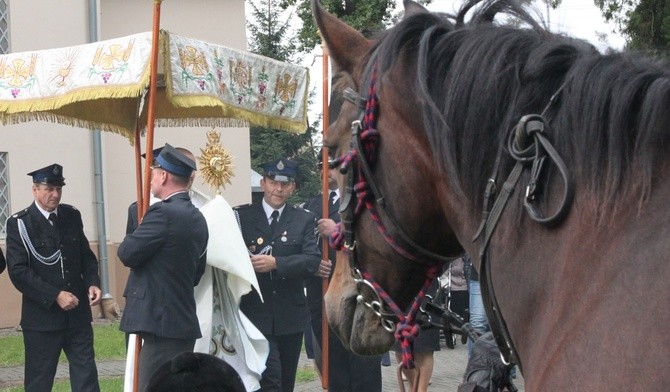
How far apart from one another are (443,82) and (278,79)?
5.31 meters

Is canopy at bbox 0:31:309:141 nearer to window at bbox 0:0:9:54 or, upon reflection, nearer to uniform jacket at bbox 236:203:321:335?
uniform jacket at bbox 236:203:321:335

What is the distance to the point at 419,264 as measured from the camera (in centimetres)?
242

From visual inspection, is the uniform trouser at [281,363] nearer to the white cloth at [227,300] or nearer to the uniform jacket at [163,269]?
the white cloth at [227,300]

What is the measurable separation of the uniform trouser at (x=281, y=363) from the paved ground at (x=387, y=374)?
6.57 feet

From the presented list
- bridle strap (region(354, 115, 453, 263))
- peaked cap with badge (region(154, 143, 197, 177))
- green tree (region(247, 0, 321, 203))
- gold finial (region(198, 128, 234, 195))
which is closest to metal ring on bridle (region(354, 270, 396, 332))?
bridle strap (region(354, 115, 453, 263))

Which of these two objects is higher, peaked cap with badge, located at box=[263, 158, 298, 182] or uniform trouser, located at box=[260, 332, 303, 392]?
peaked cap with badge, located at box=[263, 158, 298, 182]

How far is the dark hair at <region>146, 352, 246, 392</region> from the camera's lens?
4578mm

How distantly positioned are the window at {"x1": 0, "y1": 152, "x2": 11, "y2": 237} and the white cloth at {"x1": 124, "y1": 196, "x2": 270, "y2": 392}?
9174 millimetres

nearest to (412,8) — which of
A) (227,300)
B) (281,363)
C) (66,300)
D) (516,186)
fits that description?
(516,186)

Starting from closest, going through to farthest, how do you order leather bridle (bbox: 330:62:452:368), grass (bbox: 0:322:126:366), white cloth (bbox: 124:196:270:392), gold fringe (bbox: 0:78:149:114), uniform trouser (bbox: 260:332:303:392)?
leather bridle (bbox: 330:62:452:368), gold fringe (bbox: 0:78:149:114), white cloth (bbox: 124:196:270:392), uniform trouser (bbox: 260:332:303:392), grass (bbox: 0:322:126:366)

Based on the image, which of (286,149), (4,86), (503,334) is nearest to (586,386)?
(503,334)

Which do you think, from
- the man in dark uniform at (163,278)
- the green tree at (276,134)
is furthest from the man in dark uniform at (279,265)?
the green tree at (276,134)

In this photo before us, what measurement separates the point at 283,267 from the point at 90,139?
1045cm

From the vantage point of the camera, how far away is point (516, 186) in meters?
1.86
